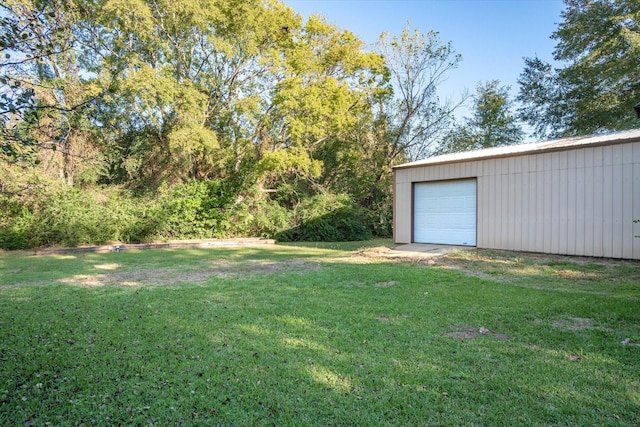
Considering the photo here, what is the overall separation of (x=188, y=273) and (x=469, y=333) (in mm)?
5074

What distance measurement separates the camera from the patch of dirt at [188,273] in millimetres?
6035

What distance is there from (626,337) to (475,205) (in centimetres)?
712

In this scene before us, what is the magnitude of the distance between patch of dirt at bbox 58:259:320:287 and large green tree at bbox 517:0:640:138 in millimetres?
15465

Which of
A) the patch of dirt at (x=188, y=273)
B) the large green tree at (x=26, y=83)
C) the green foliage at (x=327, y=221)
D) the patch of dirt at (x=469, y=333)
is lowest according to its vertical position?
the patch of dirt at (x=188, y=273)

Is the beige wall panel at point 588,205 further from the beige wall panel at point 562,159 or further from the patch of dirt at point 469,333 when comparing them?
the patch of dirt at point 469,333

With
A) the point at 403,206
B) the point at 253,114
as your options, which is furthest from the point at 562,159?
the point at 253,114

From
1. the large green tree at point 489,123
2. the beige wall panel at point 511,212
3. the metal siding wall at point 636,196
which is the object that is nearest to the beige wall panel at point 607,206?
the metal siding wall at point 636,196

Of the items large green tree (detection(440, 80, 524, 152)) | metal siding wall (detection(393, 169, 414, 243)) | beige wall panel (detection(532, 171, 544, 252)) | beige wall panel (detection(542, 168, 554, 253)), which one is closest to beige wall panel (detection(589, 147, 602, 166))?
beige wall panel (detection(542, 168, 554, 253))

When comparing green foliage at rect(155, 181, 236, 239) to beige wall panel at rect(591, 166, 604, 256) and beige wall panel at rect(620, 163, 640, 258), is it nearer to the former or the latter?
beige wall panel at rect(591, 166, 604, 256)

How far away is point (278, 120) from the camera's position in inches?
649

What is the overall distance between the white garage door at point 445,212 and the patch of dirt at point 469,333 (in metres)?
7.07

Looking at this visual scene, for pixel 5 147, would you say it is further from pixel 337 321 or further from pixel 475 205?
pixel 475 205

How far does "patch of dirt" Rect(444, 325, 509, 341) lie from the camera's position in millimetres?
3391

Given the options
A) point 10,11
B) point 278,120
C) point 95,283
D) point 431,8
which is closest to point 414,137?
point 431,8
